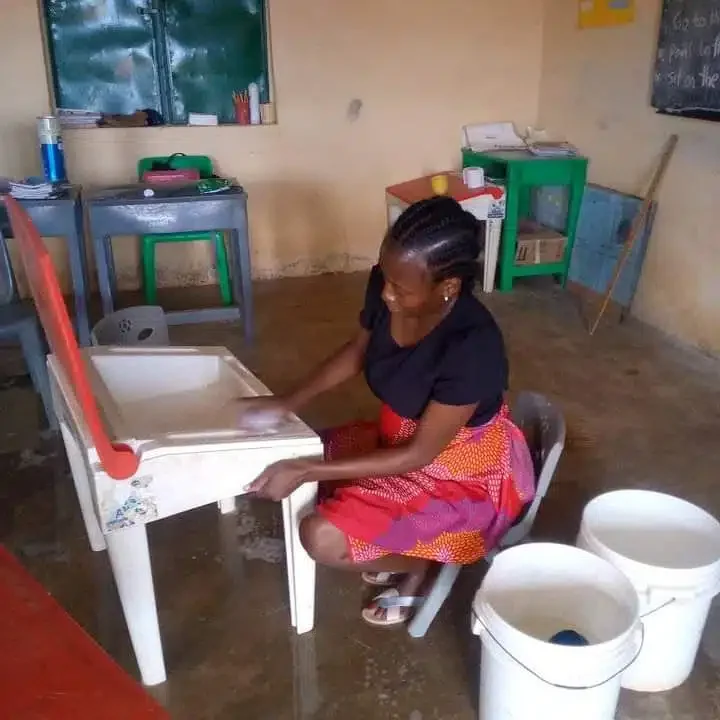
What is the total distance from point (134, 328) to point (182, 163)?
6.16ft

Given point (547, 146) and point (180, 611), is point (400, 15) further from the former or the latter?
point (180, 611)

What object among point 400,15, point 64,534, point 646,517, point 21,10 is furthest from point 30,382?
point 400,15

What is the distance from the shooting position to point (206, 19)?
418 centimetres

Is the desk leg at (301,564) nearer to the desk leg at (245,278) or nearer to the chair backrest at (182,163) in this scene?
the desk leg at (245,278)

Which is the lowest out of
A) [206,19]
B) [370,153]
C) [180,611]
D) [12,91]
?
[180,611]

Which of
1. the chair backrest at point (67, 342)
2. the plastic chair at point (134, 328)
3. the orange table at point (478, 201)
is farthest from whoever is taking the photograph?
the orange table at point (478, 201)

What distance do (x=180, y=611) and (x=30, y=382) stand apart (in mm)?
1714

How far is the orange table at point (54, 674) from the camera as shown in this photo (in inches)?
30.3

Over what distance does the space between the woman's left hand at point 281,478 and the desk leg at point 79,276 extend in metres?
1.82

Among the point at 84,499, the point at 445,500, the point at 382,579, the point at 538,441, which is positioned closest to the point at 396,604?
the point at 382,579

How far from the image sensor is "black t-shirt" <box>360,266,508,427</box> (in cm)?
153

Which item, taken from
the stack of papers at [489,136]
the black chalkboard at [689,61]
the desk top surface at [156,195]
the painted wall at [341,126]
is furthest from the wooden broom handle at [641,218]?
the desk top surface at [156,195]

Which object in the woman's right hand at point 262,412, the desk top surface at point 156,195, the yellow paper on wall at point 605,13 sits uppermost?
the yellow paper on wall at point 605,13

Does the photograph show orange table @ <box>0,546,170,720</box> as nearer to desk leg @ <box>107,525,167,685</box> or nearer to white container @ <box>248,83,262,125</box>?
desk leg @ <box>107,525,167,685</box>
